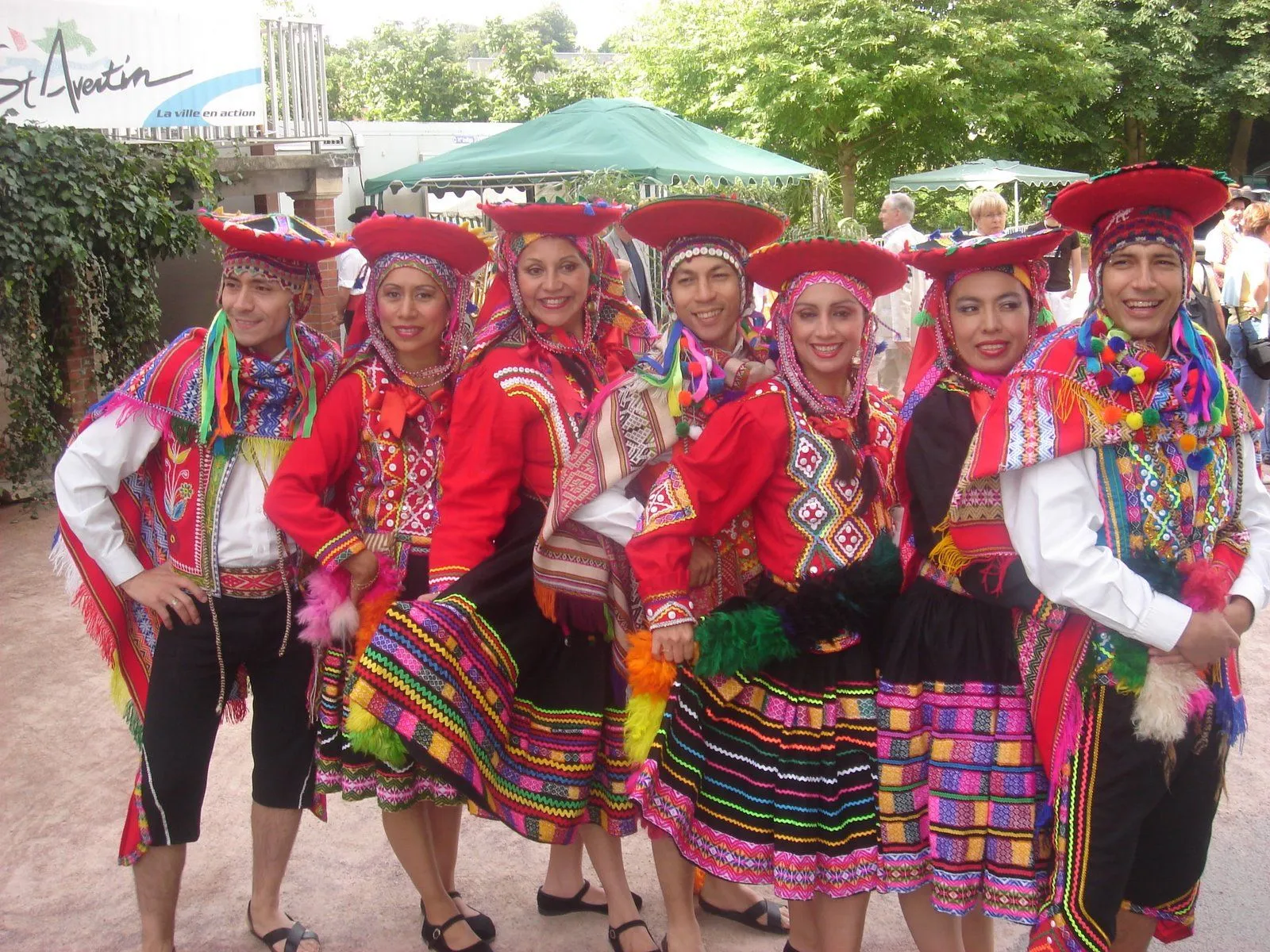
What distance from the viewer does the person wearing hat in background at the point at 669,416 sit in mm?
2672

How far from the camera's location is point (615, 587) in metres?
2.81

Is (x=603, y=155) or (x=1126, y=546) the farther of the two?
(x=603, y=155)

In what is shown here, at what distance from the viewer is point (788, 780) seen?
246 centimetres

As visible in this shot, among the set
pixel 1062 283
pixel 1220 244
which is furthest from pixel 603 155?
pixel 1220 244

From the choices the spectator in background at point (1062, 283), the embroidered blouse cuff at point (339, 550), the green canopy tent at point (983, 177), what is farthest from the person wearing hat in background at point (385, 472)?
the green canopy tent at point (983, 177)

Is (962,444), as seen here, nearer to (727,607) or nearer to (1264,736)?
(727,607)

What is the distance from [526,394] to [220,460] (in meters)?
0.79

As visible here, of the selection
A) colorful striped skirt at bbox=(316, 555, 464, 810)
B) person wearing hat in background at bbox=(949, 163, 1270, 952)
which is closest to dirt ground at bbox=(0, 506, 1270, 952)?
colorful striped skirt at bbox=(316, 555, 464, 810)

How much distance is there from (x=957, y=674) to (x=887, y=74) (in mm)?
17886

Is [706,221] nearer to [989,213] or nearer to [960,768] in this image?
[960,768]

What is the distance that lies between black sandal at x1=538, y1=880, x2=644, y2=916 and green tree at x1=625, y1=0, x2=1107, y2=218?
17208 millimetres

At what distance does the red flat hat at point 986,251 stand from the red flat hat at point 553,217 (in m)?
0.84

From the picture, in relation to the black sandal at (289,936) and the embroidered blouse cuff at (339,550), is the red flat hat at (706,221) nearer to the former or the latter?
the embroidered blouse cuff at (339,550)

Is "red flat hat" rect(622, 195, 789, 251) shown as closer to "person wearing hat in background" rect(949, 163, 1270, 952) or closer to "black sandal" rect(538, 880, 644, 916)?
"person wearing hat in background" rect(949, 163, 1270, 952)
